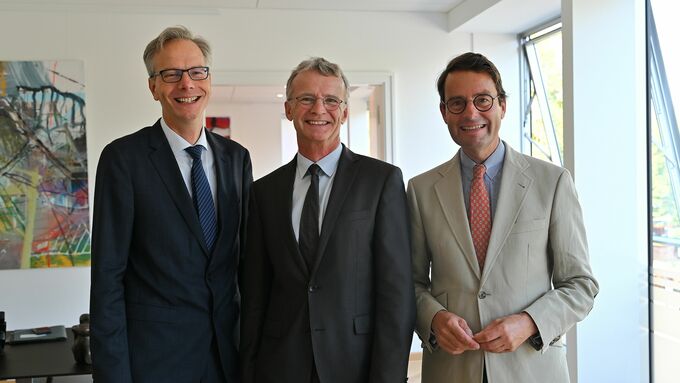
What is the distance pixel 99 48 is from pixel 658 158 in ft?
13.4

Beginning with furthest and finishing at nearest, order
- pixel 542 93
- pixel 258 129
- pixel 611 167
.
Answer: pixel 258 129, pixel 542 93, pixel 611 167

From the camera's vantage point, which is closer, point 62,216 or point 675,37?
point 675,37

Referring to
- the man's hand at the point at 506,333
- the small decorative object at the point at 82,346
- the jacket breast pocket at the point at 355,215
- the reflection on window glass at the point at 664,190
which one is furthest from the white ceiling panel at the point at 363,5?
the man's hand at the point at 506,333

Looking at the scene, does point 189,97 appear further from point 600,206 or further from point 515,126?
point 515,126

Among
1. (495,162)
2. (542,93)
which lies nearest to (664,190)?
(542,93)

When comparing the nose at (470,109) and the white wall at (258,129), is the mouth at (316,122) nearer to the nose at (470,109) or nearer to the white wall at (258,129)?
the nose at (470,109)

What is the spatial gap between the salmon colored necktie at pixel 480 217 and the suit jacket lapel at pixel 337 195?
1.19 ft

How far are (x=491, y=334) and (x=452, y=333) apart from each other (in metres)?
0.11

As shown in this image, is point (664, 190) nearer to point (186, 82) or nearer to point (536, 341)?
point (536, 341)

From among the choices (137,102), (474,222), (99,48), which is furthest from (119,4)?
(474,222)

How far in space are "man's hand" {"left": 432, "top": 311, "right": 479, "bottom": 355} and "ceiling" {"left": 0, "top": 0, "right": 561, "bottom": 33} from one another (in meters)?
3.38

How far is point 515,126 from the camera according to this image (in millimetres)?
5816

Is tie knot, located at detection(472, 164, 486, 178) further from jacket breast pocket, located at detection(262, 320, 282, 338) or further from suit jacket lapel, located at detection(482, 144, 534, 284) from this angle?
jacket breast pocket, located at detection(262, 320, 282, 338)

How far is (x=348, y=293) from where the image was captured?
1.89 meters
